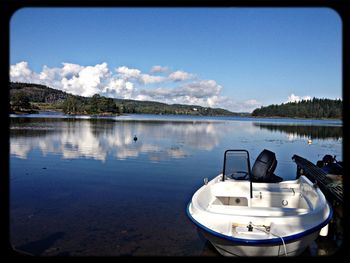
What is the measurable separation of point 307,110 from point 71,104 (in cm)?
9928

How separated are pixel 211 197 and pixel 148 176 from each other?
6.76m

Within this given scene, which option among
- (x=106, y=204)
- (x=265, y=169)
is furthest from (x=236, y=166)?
(x=106, y=204)

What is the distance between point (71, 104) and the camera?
124 metres

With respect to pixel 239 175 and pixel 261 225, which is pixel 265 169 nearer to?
pixel 239 175

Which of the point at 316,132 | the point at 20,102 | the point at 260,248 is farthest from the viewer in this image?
the point at 20,102

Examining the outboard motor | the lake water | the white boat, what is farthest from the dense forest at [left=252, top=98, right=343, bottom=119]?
the white boat

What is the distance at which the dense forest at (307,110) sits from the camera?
109 meters

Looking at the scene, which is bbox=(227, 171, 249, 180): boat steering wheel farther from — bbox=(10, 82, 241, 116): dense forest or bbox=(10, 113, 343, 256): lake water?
bbox=(10, 82, 241, 116): dense forest

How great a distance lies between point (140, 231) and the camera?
701 centimetres

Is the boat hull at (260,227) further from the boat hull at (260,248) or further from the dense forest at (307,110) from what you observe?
the dense forest at (307,110)

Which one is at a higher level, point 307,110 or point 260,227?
point 307,110

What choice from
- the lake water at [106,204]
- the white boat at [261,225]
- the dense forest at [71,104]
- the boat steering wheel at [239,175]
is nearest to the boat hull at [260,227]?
the white boat at [261,225]
